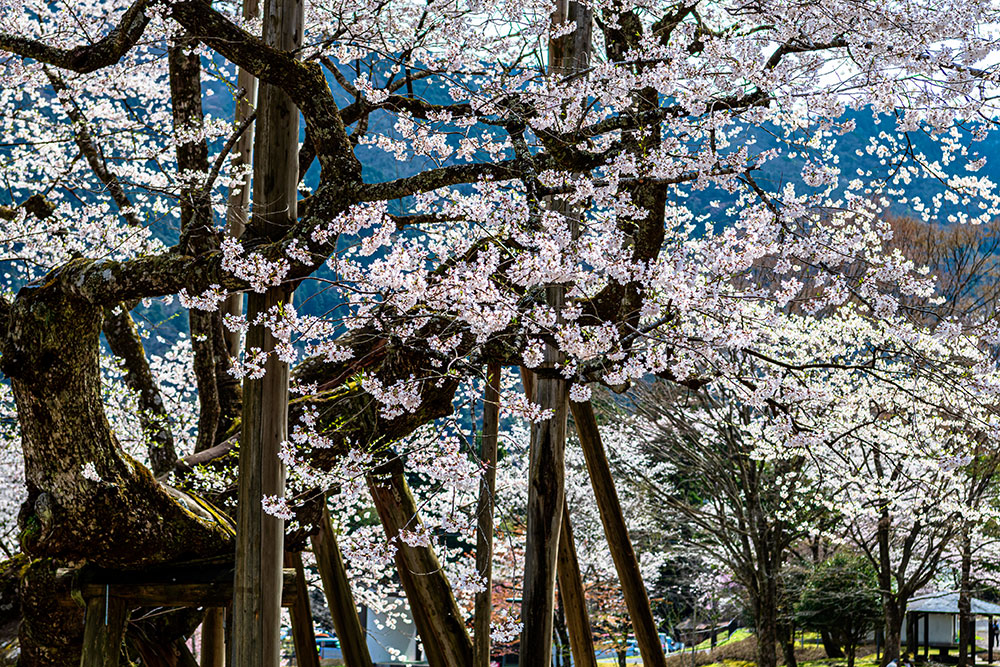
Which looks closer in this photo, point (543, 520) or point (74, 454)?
point (74, 454)

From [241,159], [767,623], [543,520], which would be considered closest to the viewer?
[543,520]

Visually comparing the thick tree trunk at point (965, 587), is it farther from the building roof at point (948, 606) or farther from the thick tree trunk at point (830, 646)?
the thick tree trunk at point (830, 646)

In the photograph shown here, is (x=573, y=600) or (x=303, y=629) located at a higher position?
(x=573, y=600)

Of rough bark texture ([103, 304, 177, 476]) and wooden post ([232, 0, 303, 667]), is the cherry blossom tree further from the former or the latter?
rough bark texture ([103, 304, 177, 476])

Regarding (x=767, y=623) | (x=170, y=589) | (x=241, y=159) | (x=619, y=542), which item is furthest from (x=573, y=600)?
(x=767, y=623)

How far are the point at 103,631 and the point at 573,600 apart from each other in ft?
9.75

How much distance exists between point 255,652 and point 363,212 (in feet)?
6.21

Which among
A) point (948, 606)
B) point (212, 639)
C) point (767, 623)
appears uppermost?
point (212, 639)

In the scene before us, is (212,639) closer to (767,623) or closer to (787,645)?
(767,623)

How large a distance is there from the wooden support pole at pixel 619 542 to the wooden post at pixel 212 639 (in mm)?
2721

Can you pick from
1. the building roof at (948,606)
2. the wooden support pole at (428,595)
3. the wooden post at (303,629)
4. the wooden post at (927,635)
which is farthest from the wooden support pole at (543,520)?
the wooden post at (927,635)

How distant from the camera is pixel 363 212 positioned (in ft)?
11.7

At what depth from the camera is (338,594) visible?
598 cm

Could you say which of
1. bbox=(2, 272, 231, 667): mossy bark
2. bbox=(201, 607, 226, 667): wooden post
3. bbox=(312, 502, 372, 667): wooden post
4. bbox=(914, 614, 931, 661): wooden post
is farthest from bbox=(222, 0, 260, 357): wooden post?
Answer: bbox=(914, 614, 931, 661): wooden post
